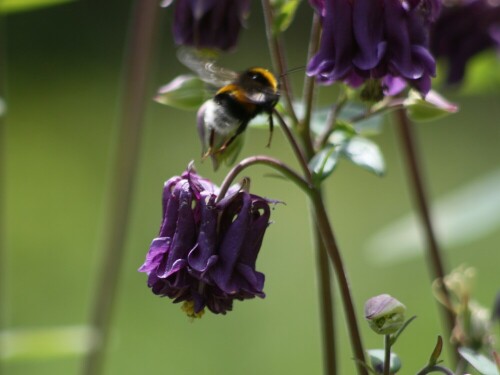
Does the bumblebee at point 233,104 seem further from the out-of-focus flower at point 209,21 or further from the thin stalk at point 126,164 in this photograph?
the thin stalk at point 126,164

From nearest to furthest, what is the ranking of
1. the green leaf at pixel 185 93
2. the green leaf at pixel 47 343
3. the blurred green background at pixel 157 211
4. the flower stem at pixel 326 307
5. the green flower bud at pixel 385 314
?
the green flower bud at pixel 385 314 → the flower stem at pixel 326 307 → the green leaf at pixel 185 93 → the green leaf at pixel 47 343 → the blurred green background at pixel 157 211

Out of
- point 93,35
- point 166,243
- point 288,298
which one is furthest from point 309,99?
point 93,35

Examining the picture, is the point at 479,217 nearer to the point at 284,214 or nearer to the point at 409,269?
the point at 409,269

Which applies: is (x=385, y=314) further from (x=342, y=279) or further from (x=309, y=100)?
(x=309, y=100)

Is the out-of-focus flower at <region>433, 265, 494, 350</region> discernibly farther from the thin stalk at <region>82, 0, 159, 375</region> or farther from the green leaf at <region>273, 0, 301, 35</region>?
the thin stalk at <region>82, 0, 159, 375</region>

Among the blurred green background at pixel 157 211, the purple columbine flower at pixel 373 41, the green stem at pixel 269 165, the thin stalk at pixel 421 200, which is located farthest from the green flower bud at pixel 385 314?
the blurred green background at pixel 157 211

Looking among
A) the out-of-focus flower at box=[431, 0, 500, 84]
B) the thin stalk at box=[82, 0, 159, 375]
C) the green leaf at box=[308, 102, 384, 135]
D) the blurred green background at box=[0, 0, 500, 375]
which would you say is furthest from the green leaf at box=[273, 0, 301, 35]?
the blurred green background at box=[0, 0, 500, 375]
